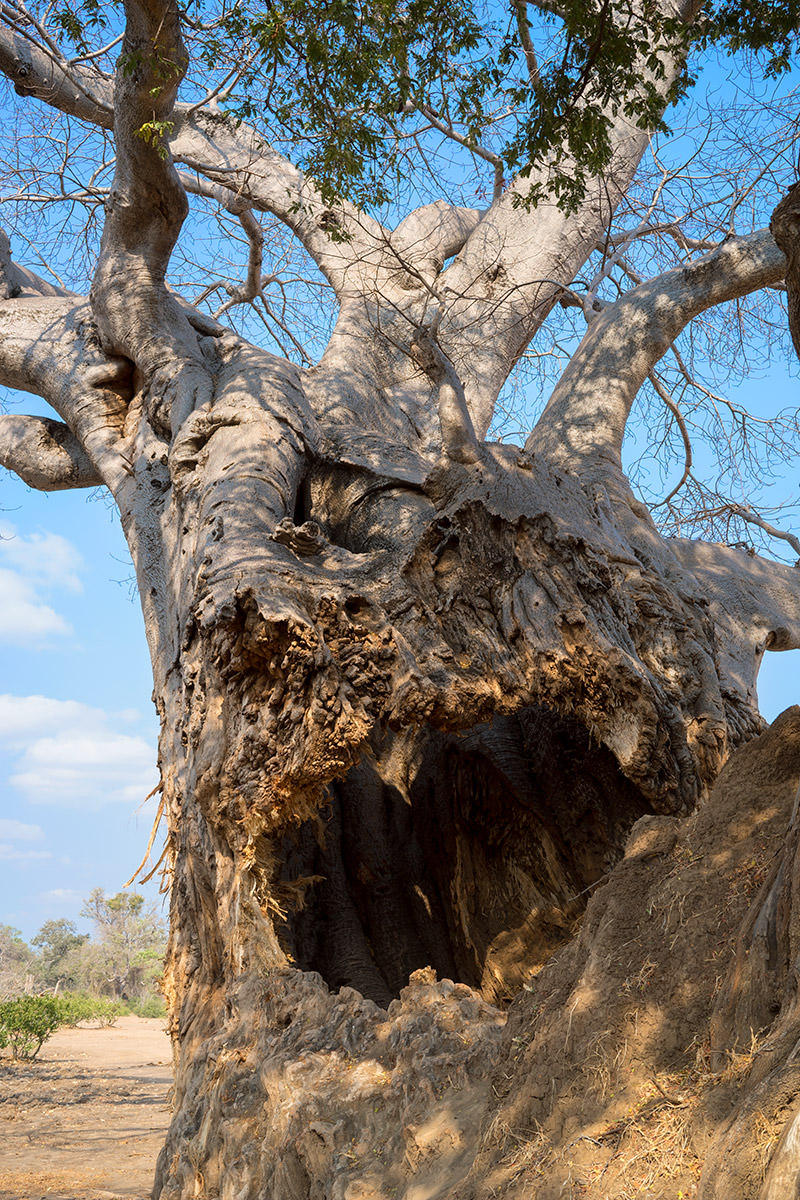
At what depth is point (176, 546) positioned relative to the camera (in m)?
5.02

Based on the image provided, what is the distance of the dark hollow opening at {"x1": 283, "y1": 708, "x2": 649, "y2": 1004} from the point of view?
15.9 ft

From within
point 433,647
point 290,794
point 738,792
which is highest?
point 433,647

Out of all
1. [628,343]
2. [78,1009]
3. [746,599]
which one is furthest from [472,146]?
[78,1009]

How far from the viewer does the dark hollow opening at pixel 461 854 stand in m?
4.84

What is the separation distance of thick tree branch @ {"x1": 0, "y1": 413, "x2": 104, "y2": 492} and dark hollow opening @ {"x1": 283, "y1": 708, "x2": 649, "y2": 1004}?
10.6ft

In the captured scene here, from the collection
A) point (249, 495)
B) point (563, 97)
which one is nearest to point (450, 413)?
point (249, 495)

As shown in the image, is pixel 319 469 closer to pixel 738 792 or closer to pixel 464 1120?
pixel 738 792

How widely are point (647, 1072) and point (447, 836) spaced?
340cm

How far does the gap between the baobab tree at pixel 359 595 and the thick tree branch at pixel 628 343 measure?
0.03m

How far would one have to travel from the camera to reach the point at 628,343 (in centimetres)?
656

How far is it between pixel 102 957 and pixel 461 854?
28.0m

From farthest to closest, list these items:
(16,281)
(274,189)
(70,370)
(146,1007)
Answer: (146,1007), (274,189), (16,281), (70,370)

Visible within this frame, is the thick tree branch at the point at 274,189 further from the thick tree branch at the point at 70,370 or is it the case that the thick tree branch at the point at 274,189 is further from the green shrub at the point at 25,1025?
the green shrub at the point at 25,1025

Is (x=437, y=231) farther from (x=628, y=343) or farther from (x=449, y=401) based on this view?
(x=449, y=401)
